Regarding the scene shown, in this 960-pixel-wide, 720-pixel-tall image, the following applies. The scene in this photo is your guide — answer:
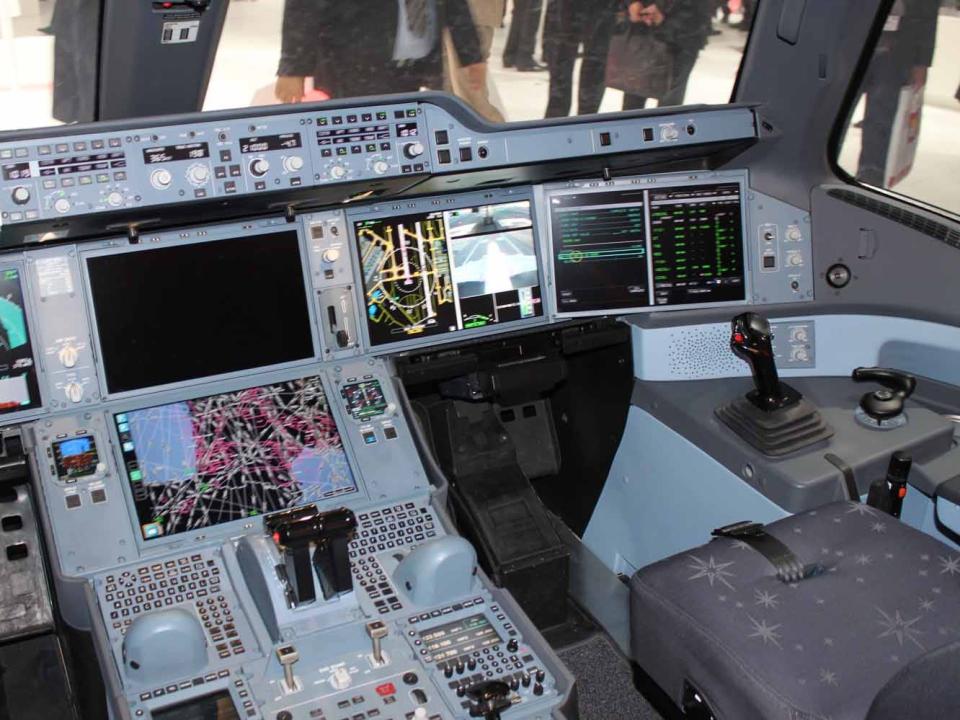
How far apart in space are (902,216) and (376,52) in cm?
158

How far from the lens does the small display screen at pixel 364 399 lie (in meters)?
2.81

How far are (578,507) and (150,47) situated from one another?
2.02 meters

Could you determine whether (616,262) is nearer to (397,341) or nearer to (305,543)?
(397,341)

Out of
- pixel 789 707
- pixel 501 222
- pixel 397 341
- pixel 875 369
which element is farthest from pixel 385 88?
pixel 789 707

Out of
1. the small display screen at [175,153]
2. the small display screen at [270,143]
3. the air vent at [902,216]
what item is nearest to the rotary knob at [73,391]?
the small display screen at [175,153]

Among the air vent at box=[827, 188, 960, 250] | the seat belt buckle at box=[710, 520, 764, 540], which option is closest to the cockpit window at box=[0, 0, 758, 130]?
the air vent at box=[827, 188, 960, 250]

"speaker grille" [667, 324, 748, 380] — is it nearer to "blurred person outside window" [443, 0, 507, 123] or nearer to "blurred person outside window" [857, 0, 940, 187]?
"blurred person outside window" [857, 0, 940, 187]

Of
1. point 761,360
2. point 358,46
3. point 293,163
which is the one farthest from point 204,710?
point 358,46

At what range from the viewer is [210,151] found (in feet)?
8.15

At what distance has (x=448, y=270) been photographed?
299 cm

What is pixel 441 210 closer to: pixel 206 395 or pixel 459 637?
pixel 206 395

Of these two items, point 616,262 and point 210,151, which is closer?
point 210,151

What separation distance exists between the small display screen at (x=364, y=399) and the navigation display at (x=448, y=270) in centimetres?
15

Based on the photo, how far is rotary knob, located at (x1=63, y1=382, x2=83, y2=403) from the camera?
2602 millimetres
